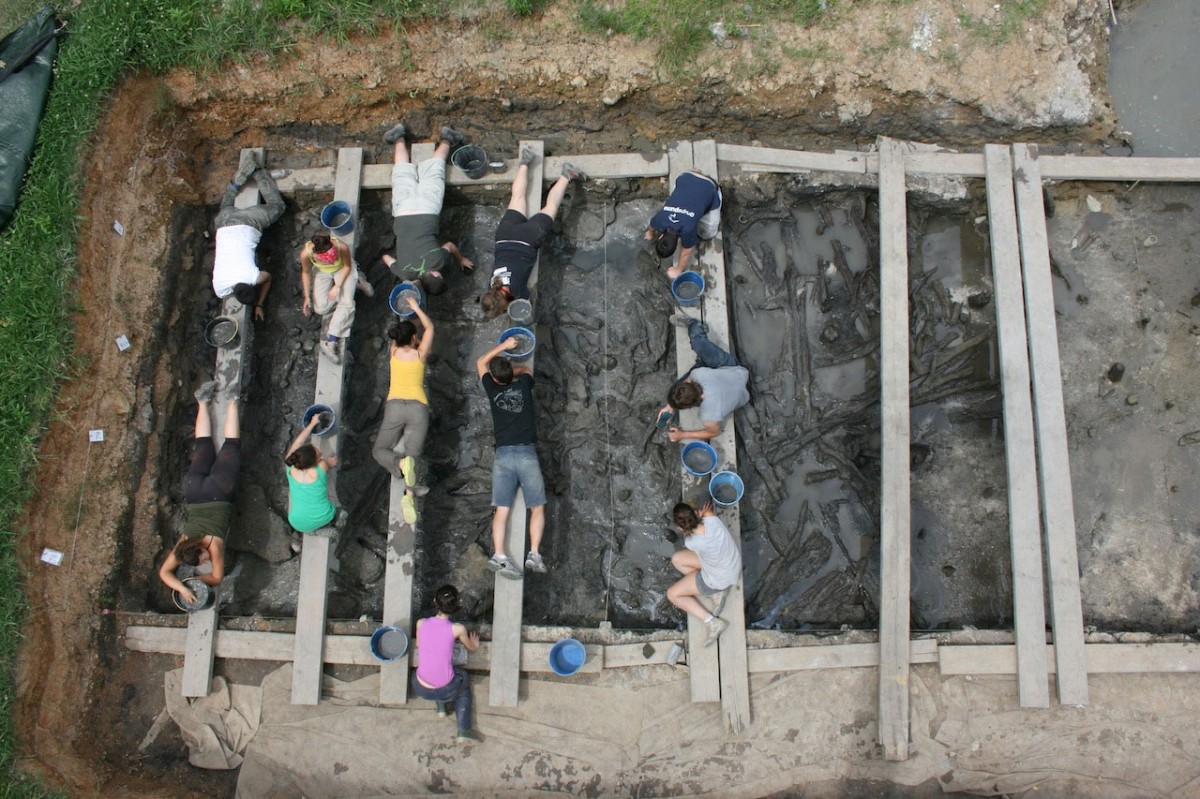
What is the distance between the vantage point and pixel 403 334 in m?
5.00

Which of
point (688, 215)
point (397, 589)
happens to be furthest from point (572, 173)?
point (397, 589)

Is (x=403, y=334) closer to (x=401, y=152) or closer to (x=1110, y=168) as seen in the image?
(x=401, y=152)

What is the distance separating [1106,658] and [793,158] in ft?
14.3

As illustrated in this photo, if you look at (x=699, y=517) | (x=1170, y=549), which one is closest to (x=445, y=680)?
(x=699, y=517)

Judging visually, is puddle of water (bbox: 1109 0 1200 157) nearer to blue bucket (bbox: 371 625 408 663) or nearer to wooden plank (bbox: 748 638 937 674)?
wooden plank (bbox: 748 638 937 674)

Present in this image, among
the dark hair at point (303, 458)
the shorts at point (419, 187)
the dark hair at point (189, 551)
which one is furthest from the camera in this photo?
the shorts at point (419, 187)

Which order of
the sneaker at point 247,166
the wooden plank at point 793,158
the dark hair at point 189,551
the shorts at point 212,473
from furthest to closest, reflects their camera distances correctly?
the sneaker at point 247,166
the wooden plank at point 793,158
the shorts at point 212,473
the dark hair at point 189,551

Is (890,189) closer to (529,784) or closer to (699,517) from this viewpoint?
(699,517)

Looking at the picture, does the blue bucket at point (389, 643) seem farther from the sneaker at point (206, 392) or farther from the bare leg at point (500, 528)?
the sneaker at point (206, 392)

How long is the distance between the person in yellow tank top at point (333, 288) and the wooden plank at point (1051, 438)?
5.27 meters

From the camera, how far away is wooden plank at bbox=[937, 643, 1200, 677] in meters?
4.73

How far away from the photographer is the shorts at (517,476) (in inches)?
193

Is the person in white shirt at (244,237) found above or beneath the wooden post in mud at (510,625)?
above

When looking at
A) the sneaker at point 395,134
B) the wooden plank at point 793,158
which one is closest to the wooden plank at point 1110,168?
the wooden plank at point 793,158
